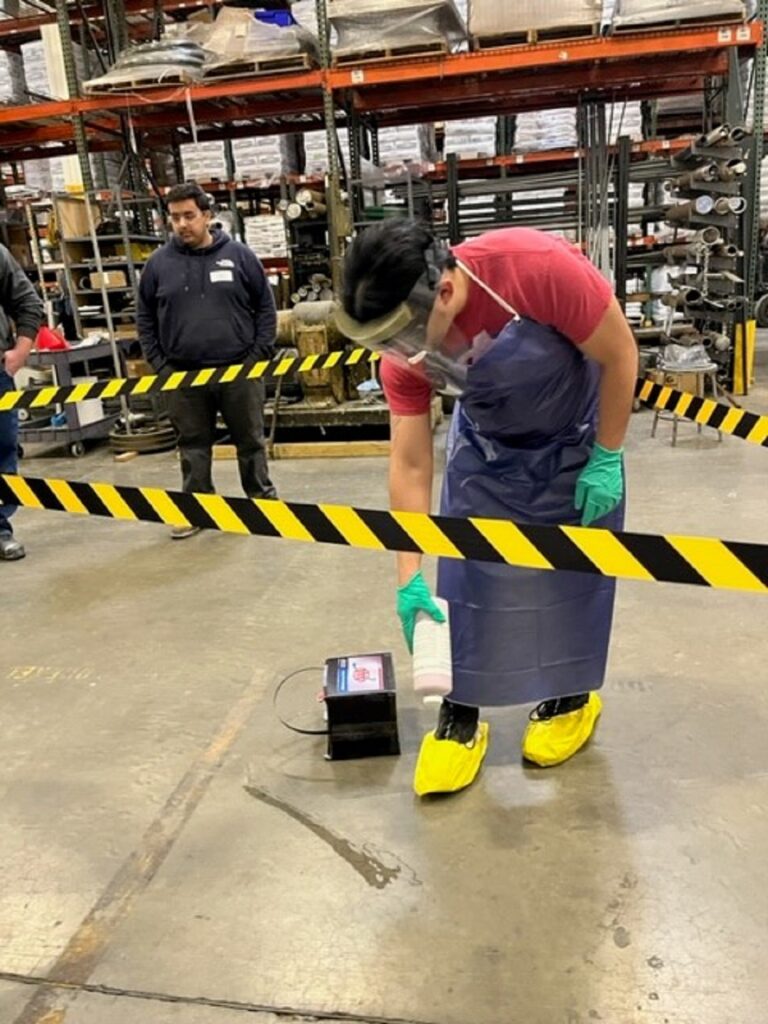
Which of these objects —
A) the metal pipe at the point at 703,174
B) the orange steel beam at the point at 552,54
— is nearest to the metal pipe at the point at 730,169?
the metal pipe at the point at 703,174

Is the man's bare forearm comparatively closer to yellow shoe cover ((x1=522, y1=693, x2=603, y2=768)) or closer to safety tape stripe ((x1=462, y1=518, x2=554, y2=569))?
safety tape stripe ((x1=462, y1=518, x2=554, y2=569))

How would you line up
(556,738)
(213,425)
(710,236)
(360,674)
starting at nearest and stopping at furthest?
(556,738)
(360,674)
(213,425)
(710,236)

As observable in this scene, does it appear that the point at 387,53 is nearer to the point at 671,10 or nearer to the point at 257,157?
the point at 671,10

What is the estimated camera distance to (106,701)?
2715mm

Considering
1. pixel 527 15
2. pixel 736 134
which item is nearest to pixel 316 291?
pixel 527 15

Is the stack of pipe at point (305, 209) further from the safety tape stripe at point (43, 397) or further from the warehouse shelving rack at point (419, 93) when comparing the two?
the safety tape stripe at point (43, 397)

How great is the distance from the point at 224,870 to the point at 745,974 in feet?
3.60

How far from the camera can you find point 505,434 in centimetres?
195

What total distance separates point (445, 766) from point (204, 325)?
9.30ft

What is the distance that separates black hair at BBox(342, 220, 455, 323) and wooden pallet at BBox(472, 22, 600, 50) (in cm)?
547

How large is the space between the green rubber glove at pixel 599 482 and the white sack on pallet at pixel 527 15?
17.2 feet

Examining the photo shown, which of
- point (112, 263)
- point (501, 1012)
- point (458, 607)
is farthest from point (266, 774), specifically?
point (112, 263)

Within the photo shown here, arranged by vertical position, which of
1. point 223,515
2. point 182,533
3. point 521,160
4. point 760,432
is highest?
point 521,160

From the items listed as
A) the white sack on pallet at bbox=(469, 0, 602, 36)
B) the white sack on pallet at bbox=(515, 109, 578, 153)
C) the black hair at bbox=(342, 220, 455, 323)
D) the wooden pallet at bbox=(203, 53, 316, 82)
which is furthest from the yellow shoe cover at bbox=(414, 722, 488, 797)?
the white sack on pallet at bbox=(515, 109, 578, 153)
